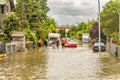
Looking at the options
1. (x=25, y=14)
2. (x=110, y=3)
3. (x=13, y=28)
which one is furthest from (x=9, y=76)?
(x=110, y=3)

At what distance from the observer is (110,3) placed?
252ft

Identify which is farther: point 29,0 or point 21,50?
point 29,0

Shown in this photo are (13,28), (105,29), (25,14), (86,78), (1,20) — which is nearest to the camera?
(86,78)

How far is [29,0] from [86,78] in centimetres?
5423

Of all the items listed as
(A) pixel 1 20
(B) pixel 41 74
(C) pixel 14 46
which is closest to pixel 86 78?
(B) pixel 41 74

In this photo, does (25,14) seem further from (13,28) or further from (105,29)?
(105,29)

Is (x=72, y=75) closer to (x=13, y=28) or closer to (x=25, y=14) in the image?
(x=13, y=28)

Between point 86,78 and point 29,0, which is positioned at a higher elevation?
point 29,0

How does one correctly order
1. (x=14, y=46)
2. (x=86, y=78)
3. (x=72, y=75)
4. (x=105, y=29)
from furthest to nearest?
(x=105, y=29) < (x=14, y=46) < (x=72, y=75) < (x=86, y=78)

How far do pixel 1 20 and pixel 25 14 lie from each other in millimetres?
7500

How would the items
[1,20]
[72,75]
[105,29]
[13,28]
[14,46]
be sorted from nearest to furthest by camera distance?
[72,75], [14,46], [13,28], [1,20], [105,29]

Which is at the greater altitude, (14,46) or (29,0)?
(29,0)

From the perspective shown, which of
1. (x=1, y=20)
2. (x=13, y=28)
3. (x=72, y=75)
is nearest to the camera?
(x=72, y=75)

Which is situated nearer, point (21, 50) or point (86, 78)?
point (86, 78)
